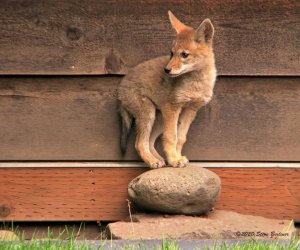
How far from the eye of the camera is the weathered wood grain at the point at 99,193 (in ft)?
20.0

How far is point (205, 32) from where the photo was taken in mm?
5750

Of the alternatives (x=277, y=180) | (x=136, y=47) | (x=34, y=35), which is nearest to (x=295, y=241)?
(x=277, y=180)

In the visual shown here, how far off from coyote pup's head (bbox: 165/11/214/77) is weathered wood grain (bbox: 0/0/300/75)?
30 centimetres

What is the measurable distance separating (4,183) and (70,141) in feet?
1.97

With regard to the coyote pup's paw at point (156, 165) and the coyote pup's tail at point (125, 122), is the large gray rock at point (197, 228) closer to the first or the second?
the coyote pup's paw at point (156, 165)

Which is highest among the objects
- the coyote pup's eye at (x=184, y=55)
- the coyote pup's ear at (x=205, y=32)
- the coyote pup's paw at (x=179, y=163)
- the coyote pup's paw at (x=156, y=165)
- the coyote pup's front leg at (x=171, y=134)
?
the coyote pup's ear at (x=205, y=32)

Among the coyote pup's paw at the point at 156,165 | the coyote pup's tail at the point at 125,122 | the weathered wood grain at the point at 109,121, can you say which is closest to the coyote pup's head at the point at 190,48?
the weathered wood grain at the point at 109,121

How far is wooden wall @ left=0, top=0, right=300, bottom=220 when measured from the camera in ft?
19.8

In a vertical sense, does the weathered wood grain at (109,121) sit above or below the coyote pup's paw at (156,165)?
above

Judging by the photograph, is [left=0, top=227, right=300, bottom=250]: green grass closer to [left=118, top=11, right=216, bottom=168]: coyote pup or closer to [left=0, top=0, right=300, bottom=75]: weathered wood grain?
[left=118, top=11, right=216, bottom=168]: coyote pup

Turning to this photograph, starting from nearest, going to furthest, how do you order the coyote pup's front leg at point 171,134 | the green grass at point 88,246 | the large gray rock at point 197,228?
the green grass at point 88,246, the large gray rock at point 197,228, the coyote pup's front leg at point 171,134

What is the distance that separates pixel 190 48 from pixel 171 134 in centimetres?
65

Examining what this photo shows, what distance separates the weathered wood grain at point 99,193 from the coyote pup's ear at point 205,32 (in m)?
1.04

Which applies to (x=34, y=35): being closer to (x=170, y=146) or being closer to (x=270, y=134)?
(x=170, y=146)
